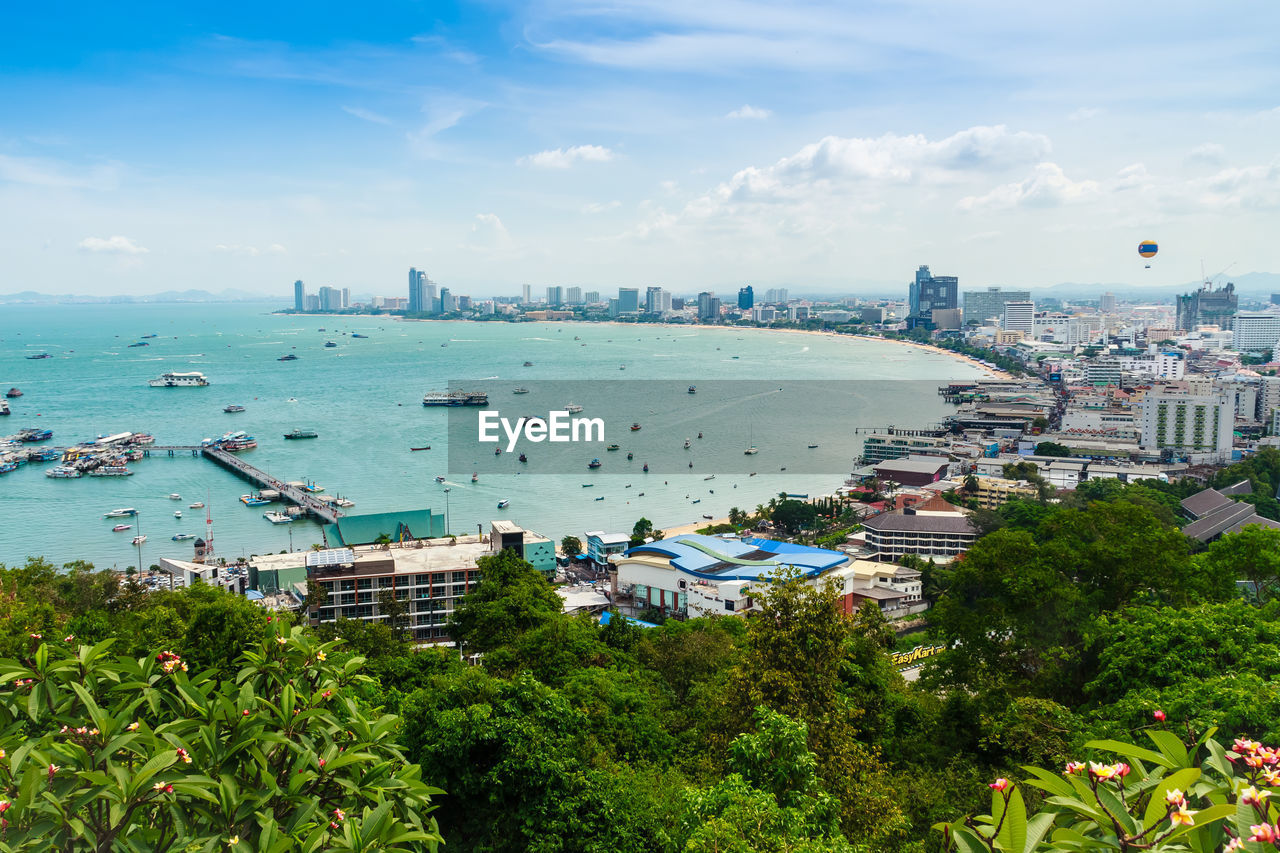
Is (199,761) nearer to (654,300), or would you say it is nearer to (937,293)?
(937,293)

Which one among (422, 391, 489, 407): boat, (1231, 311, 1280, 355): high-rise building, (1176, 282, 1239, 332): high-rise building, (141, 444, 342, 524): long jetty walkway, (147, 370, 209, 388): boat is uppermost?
(1176, 282, 1239, 332): high-rise building

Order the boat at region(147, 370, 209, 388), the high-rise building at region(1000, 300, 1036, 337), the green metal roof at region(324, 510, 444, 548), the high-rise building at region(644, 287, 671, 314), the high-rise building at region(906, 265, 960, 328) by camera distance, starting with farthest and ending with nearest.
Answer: the high-rise building at region(644, 287, 671, 314), the high-rise building at region(906, 265, 960, 328), the high-rise building at region(1000, 300, 1036, 337), the boat at region(147, 370, 209, 388), the green metal roof at region(324, 510, 444, 548)

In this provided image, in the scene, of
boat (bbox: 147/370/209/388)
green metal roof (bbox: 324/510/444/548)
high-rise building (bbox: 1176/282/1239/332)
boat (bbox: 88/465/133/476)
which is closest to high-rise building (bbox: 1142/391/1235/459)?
green metal roof (bbox: 324/510/444/548)

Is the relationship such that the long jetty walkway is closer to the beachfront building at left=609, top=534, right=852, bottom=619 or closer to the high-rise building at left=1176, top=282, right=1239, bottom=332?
the beachfront building at left=609, top=534, right=852, bottom=619

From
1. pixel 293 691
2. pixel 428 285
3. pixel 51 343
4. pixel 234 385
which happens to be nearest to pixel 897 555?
pixel 293 691

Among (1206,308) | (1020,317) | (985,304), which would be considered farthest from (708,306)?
(1206,308)

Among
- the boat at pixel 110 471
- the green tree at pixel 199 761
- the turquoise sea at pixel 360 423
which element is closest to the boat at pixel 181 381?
the turquoise sea at pixel 360 423
